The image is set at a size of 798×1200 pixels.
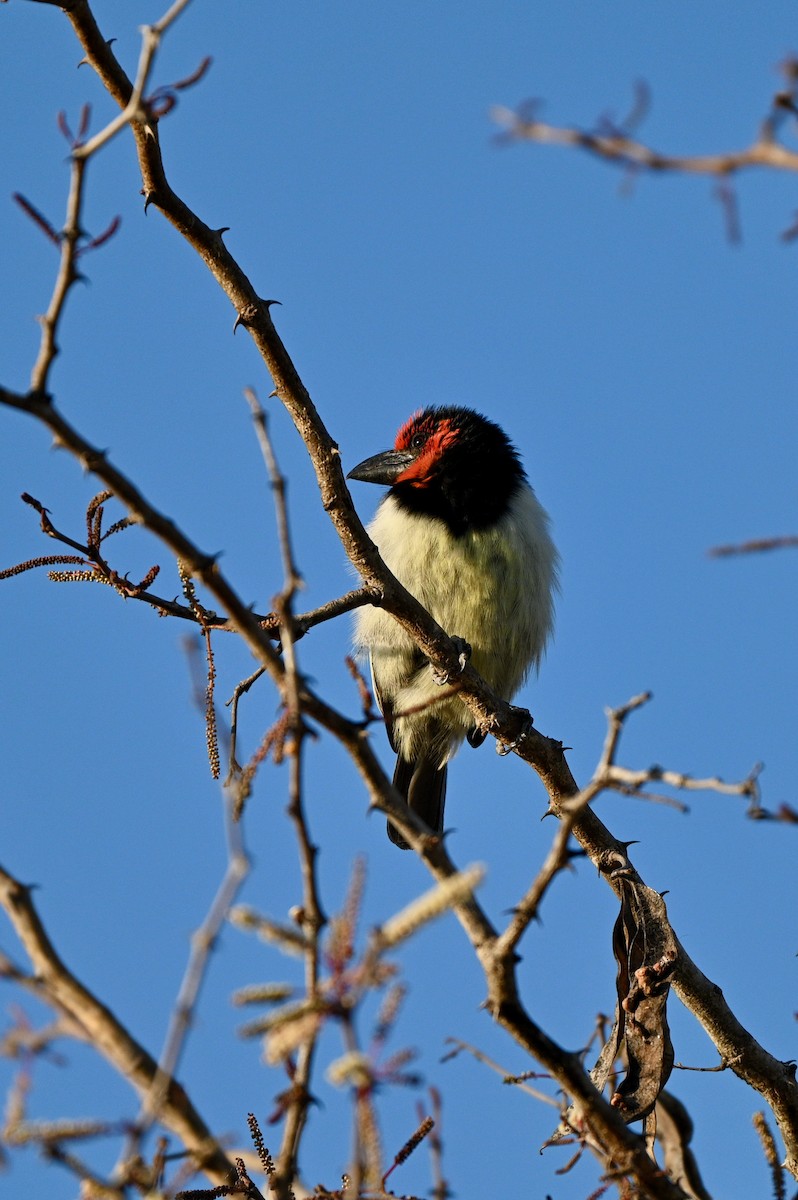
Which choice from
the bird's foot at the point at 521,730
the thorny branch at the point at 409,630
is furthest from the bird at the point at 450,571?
the thorny branch at the point at 409,630

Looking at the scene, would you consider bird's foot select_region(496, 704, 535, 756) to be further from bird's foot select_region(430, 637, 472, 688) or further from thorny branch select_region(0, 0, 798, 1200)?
bird's foot select_region(430, 637, 472, 688)

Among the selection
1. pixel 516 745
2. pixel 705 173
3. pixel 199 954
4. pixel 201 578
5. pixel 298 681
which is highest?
pixel 516 745

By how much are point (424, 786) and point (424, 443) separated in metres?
1.61

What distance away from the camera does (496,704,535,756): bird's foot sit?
179 inches

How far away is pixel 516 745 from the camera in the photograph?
455 cm

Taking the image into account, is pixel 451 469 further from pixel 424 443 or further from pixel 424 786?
pixel 424 786

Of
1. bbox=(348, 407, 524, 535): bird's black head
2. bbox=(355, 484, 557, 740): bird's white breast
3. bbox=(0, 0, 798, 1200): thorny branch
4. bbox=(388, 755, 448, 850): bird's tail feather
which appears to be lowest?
bbox=(0, 0, 798, 1200): thorny branch

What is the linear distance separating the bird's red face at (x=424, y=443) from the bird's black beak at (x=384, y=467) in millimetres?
21

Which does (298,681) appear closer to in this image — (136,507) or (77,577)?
(136,507)

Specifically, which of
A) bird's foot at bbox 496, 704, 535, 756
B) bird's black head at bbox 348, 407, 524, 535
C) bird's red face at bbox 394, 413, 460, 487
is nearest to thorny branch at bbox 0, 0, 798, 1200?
bird's foot at bbox 496, 704, 535, 756

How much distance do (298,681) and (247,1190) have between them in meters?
1.24

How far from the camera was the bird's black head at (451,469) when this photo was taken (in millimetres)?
5781

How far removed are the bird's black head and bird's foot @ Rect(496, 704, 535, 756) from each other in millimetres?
1206

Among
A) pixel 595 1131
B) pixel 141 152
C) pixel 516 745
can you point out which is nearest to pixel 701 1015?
pixel 516 745
